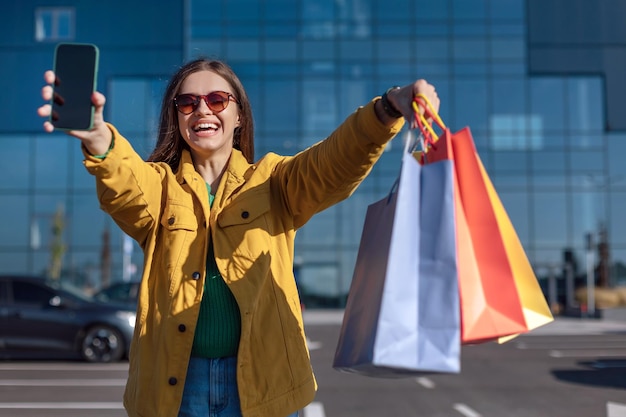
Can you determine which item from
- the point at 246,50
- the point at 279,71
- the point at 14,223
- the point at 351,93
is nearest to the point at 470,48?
the point at 351,93

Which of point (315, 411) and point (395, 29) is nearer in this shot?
point (315, 411)

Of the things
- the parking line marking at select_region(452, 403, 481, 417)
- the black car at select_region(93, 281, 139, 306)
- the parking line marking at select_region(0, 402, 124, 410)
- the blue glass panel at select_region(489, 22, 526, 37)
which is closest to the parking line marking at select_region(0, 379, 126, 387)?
the parking line marking at select_region(0, 402, 124, 410)

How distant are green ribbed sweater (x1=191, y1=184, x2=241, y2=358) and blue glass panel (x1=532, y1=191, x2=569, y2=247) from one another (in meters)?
30.4

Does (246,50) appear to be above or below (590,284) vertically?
above

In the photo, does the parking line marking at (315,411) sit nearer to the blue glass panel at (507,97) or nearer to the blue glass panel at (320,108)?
the blue glass panel at (320,108)

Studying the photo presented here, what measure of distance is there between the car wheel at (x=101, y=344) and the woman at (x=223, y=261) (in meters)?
10.4

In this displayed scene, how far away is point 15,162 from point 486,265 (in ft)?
106

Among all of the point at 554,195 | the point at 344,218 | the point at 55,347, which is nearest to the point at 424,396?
the point at 55,347

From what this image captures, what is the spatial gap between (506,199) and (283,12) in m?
11.9

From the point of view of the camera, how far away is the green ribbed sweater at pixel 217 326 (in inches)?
92.4

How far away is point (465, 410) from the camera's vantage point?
791 centimetres

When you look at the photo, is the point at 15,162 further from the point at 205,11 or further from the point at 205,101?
the point at 205,101

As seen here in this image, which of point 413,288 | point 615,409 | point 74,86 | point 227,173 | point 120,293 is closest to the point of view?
point 413,288

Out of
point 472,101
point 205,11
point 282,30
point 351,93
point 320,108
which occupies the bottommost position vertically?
point 320,108
